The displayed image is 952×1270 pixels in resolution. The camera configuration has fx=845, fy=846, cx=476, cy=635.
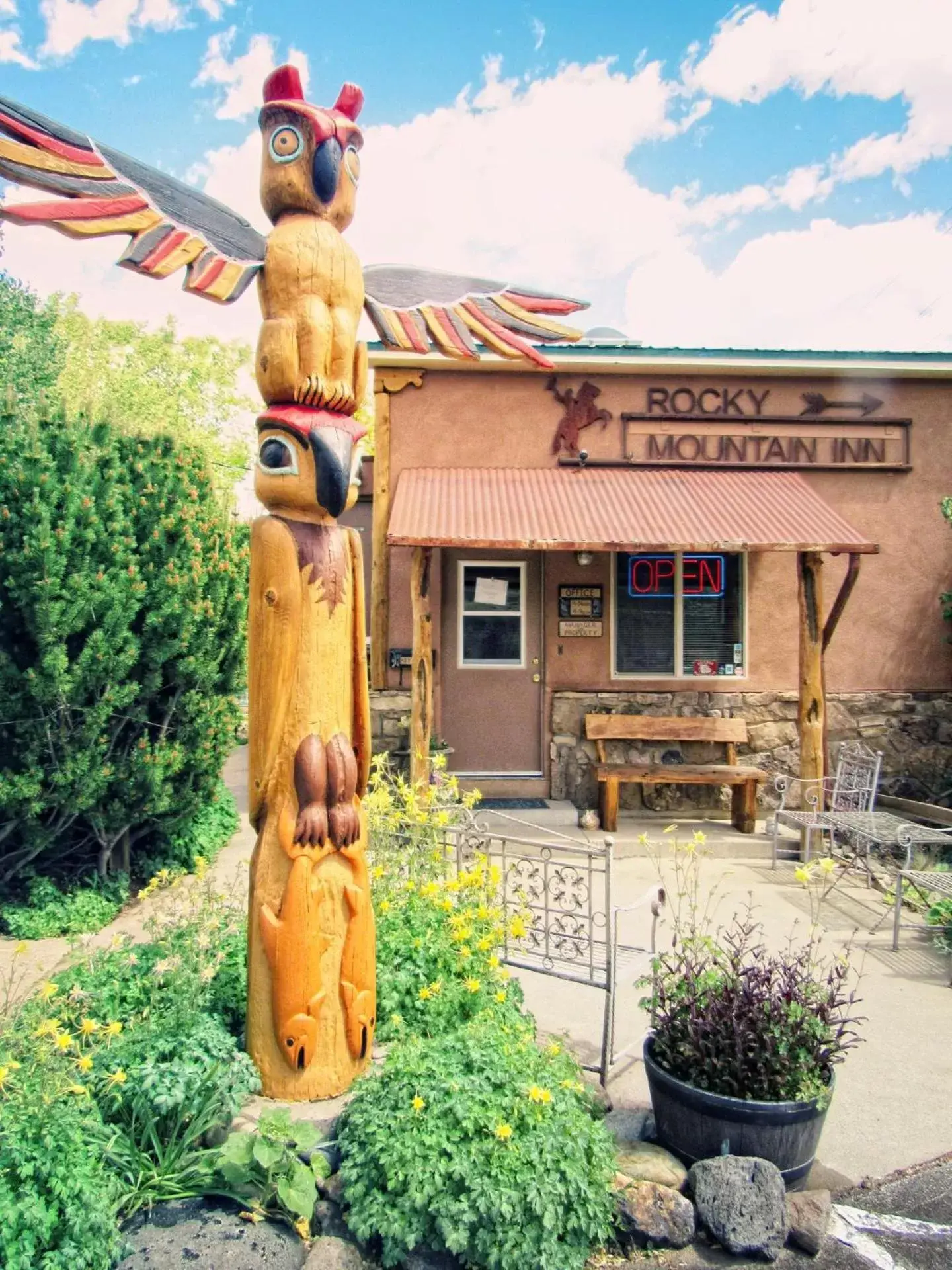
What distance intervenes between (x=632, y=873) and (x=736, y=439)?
527 cm

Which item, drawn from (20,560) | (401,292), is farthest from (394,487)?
(401,292)

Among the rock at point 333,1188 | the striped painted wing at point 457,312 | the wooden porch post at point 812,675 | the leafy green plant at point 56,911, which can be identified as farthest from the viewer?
the wooden porch post at point 812,675

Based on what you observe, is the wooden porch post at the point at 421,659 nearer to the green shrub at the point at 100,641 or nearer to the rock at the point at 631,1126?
the green shrub at the point at 100,641

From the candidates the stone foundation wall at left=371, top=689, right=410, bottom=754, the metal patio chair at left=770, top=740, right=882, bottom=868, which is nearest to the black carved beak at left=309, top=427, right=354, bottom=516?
the metal patio chair at left=770, top=740, right=882, bottom=868

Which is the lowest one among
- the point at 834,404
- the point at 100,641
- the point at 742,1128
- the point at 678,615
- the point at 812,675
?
the point at 742,1128

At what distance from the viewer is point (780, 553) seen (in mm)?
9836

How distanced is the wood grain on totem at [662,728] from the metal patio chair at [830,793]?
72 cm

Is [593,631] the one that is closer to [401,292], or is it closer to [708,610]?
[708,610]

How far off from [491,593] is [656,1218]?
7322mm

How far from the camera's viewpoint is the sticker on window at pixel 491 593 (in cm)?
974

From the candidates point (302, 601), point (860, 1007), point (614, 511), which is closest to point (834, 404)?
point (614, 511)

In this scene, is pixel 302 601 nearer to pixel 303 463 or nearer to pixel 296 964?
pixel 303 463

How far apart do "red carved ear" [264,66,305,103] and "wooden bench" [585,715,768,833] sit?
22.5 feet

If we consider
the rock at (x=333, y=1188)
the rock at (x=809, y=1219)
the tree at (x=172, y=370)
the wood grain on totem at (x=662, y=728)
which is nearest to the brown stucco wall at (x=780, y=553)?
the wood grain on totem at (x=662, y=728)
